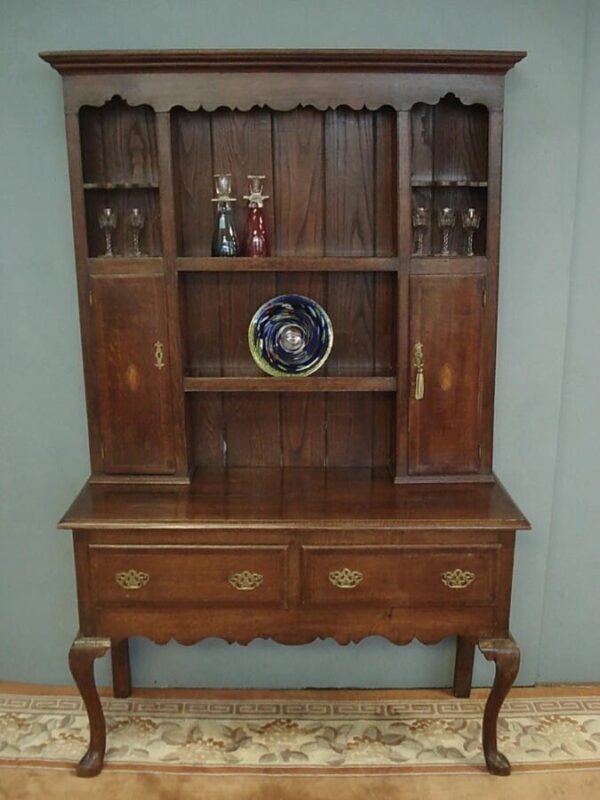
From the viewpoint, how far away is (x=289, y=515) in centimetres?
215

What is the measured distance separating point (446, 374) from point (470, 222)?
1.40 ft

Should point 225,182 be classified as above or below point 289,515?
above

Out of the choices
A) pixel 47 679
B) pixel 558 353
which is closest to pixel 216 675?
pixel 47 679

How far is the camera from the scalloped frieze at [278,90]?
7.02 feet

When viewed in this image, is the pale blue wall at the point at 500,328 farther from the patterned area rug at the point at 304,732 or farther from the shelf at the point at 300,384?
the shelf at the point at 300,384

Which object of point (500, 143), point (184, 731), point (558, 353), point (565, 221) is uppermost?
point (500, 143)

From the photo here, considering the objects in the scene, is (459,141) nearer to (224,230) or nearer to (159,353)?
(224,230)

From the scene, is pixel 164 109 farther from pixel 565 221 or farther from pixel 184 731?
pixel 184 731

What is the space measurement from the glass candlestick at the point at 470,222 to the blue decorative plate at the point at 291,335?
17.8 inches

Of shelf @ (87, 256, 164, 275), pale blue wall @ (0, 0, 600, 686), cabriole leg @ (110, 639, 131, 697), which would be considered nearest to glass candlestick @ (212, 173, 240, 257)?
shelf @ (87, 256, 164, 275)

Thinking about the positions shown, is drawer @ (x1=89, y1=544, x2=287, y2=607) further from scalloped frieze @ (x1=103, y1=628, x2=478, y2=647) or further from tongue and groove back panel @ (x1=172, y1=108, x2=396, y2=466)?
tongue and groove back panel @ (x1=172, y1=108, x2=396, y2=466)

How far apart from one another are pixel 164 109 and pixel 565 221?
1172 millimetres

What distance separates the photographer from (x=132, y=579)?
2.16 metres

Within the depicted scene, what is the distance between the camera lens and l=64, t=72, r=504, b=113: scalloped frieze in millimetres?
2141
